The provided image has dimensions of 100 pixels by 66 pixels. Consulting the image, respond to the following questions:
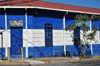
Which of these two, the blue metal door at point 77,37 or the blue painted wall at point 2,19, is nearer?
the blue painted wall at point 2,19

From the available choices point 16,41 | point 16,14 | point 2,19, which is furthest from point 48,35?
point 2,19

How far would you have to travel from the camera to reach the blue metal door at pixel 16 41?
16891mm

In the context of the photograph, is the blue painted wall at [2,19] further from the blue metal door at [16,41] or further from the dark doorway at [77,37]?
the dark doorway at [77,37]

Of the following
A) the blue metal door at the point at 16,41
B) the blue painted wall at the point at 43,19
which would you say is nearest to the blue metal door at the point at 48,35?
the blue painted wall at the point at 43,19

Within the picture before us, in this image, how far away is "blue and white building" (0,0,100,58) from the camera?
55.1ft

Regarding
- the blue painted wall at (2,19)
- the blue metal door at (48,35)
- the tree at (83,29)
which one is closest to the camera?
the blue painted wall at (2,19)

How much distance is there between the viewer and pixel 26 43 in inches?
663

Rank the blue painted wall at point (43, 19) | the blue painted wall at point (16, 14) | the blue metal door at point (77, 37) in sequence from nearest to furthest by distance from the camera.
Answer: the blue painted wall at point (16, 14)
the blue painted wall at point (43, 19)
the blue metal door at point (77, 37)

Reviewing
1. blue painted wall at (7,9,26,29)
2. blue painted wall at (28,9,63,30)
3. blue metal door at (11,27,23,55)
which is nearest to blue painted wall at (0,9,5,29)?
blue painted wall at (7,9,26,29)

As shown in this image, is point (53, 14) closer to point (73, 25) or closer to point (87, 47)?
point (73, 25)

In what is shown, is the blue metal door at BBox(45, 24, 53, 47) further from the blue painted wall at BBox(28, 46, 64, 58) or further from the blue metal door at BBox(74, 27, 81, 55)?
the blue metal door at BBox(74, 27, 81, 55)

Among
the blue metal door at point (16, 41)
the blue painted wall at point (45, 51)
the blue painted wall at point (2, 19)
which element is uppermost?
the blue painted wall at point (2, 19)

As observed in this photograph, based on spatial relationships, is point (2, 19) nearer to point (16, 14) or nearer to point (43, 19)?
point (16, 14)

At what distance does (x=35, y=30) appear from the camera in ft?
56.5
